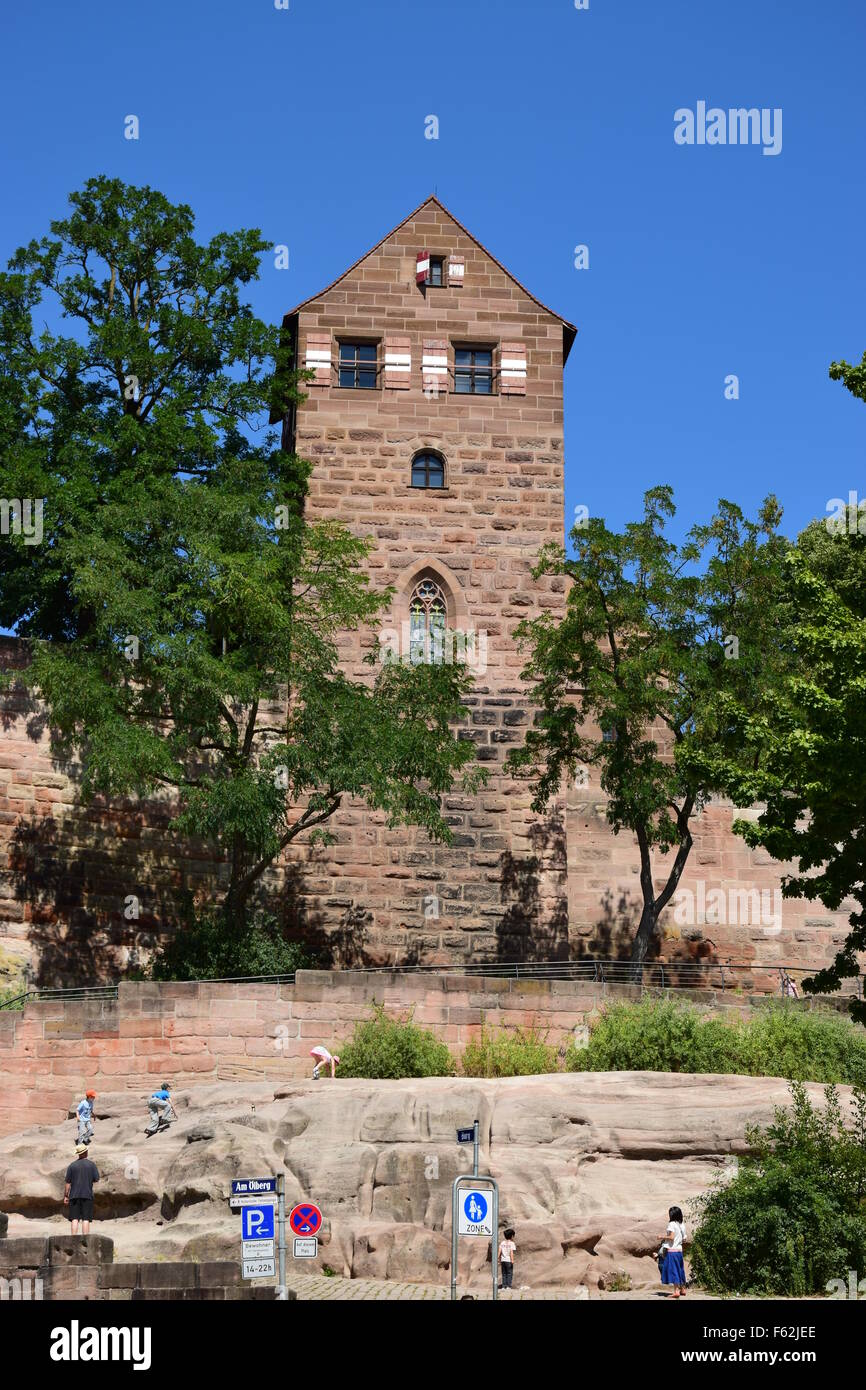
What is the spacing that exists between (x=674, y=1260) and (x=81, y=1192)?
20.6ft

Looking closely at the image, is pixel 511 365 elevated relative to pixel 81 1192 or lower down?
elevated

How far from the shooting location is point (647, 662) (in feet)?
99.3

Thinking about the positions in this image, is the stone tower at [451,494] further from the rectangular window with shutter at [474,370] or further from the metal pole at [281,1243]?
the metal pole at [281,1243]

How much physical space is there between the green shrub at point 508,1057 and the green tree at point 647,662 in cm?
480

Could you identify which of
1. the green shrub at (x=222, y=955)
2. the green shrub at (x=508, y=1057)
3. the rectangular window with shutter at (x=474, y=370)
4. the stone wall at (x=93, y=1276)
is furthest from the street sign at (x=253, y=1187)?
the rectangular window with shutter at (x=474, y=370)

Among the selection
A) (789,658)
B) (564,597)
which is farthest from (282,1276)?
(789,658)

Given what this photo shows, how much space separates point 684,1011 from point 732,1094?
10.7 ft

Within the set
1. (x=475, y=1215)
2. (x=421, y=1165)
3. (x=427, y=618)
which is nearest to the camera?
(x=475, y=1215)

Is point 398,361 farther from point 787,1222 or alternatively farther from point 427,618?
point 787,1222

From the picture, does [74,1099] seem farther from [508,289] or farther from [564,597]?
[508,289]

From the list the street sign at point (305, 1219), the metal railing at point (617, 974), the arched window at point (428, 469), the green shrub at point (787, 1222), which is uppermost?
the arched window at point (428, 469)

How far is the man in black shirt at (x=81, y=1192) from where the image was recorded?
20.5 m

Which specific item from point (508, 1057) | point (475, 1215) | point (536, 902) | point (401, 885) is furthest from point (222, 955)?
point (475, 1215)

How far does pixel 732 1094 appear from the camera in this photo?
2322cm
